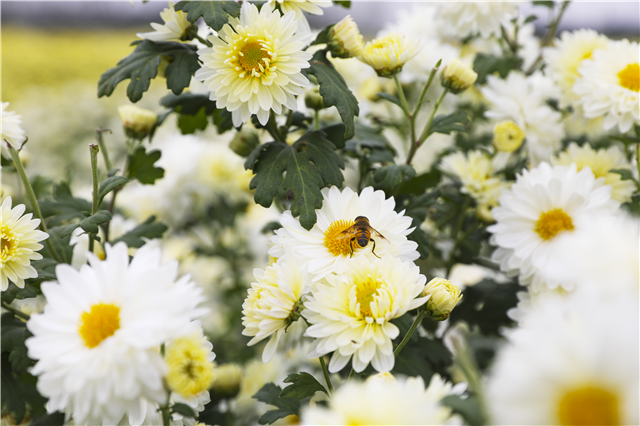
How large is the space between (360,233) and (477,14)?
781mm

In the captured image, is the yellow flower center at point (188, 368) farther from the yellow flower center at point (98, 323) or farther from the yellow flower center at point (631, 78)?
the yellow flower center at point (631, 78)

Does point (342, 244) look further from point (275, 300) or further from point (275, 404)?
point (275, 404)

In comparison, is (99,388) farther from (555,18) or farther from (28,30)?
(28,30)

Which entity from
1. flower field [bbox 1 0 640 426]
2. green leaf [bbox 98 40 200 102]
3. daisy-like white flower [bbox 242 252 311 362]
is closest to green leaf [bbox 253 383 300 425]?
flower field [bbox 1 0 640 426]

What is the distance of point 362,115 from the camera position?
4.53 feet

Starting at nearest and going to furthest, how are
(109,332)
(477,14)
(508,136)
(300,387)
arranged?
(109,332)
(300,387)
(508,136)
(477,14)

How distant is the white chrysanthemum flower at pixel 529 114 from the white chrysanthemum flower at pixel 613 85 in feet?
0.31

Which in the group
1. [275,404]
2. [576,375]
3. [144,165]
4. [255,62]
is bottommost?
[275,404]

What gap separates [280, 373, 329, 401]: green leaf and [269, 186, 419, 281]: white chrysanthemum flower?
6.3 inches

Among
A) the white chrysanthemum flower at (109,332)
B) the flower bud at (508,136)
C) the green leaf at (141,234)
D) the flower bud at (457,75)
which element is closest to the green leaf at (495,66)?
the flower bud at (508,136)

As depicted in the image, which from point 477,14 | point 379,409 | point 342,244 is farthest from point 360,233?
point 477,14

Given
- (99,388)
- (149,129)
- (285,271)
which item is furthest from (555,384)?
(149,129)

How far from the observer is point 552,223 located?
0.89 metres

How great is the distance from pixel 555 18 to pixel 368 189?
99 cm
